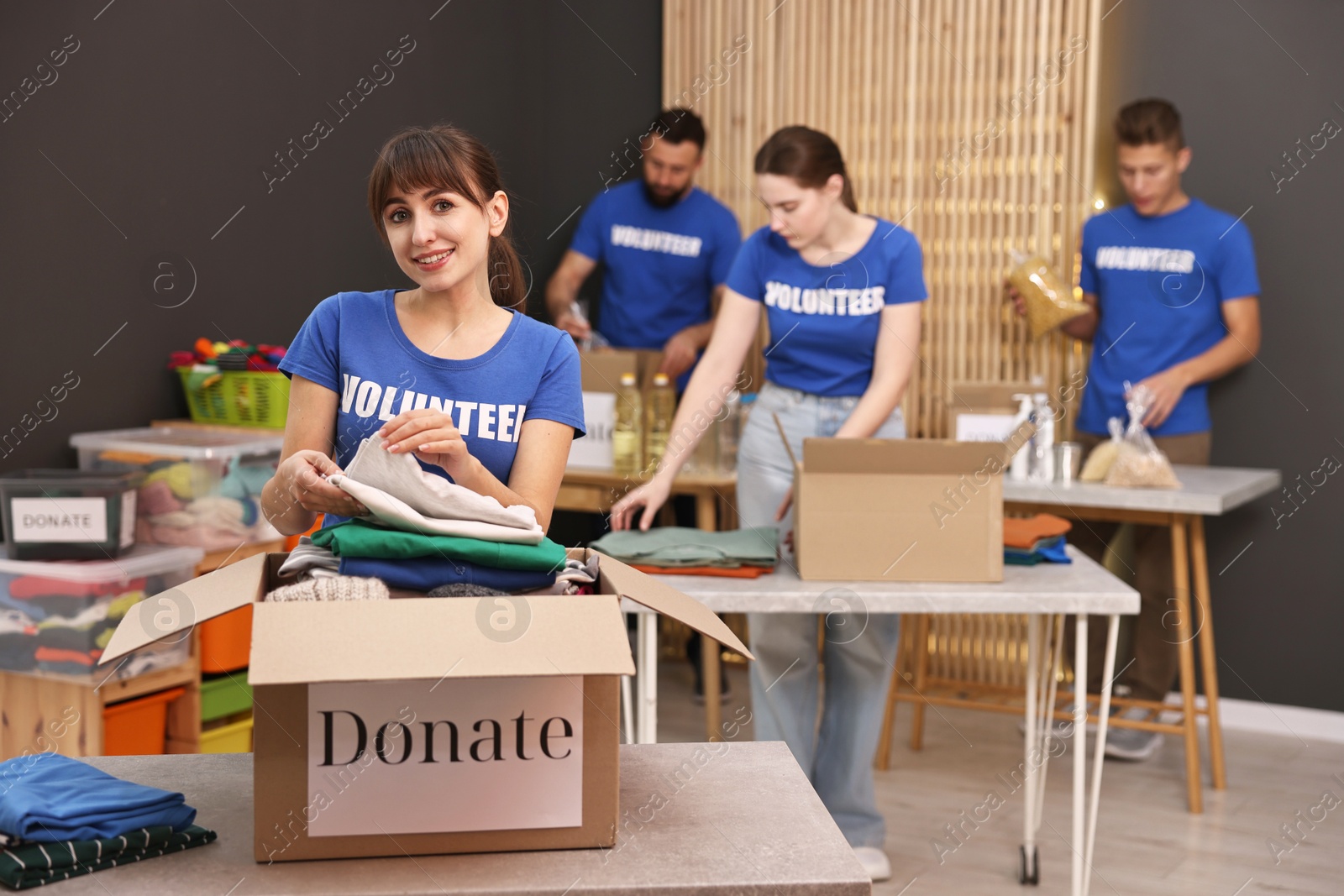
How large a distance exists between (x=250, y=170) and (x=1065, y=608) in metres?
2.52

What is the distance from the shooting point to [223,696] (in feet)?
9.46

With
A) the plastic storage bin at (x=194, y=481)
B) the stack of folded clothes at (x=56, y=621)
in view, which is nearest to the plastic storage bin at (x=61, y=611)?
the stack of folded clothes at (x=56, y=621)

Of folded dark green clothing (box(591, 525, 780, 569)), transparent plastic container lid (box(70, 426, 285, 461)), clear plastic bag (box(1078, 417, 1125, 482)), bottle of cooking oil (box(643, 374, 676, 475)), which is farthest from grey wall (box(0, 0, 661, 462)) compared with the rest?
clear plastic bag (box(1078, 417, 1125, 482))

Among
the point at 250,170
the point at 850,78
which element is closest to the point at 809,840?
the point at 250,170

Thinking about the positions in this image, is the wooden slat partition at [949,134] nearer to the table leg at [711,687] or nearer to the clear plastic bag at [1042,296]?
the clear plastic bag at [1042,296]

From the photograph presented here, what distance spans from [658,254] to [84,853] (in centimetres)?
358

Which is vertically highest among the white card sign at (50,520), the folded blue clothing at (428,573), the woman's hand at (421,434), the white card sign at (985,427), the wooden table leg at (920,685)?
the white card sign at (985,427)

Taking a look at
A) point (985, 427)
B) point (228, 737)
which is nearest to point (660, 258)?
point (985, 427)

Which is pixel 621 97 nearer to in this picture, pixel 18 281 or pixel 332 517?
pixel 18 281

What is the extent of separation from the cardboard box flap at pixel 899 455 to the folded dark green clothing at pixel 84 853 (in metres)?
1.39

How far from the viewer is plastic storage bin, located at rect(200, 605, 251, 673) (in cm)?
282

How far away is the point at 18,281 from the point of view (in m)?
2.82

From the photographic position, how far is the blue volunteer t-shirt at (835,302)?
272 cm

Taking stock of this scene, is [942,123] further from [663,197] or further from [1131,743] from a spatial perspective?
[1131,743]
